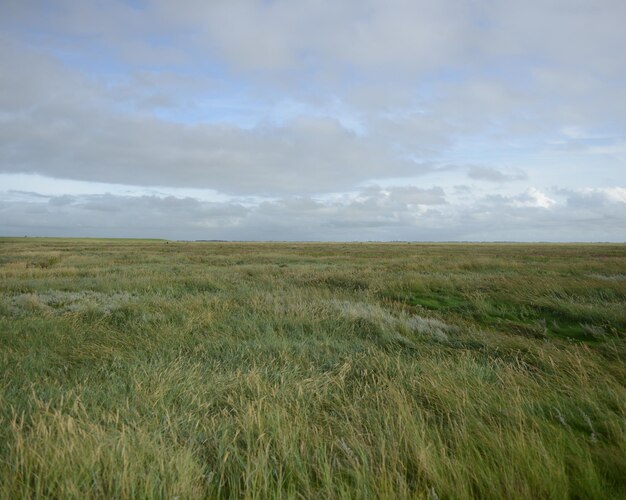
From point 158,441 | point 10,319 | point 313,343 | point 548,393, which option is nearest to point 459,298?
point 313,343

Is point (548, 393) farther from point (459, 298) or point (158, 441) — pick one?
point (459, 298)

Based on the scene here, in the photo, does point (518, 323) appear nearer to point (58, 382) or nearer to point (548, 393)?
point (548, 393)

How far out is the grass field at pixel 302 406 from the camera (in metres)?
2.84

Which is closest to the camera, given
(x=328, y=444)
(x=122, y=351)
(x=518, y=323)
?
(x=328, y=444)

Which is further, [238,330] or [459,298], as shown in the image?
[459,298]

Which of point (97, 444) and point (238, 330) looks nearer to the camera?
point (97, 444)

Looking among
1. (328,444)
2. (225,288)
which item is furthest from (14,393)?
(225,288)

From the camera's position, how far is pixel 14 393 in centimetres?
442

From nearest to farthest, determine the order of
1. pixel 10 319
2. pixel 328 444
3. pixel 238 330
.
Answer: pixel 328 444, pixel 238 330, pixel 10 319

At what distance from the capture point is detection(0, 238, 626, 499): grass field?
284cm

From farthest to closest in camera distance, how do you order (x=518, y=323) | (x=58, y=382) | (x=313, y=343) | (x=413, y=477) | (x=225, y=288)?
(x=225, y=288) → (x=518, y=323) → (x=313, y=343) → (x=58, y=382) → (x=413, y=477)

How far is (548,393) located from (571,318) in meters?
6.80

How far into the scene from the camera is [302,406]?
4.28 m

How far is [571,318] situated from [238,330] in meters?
8.88
